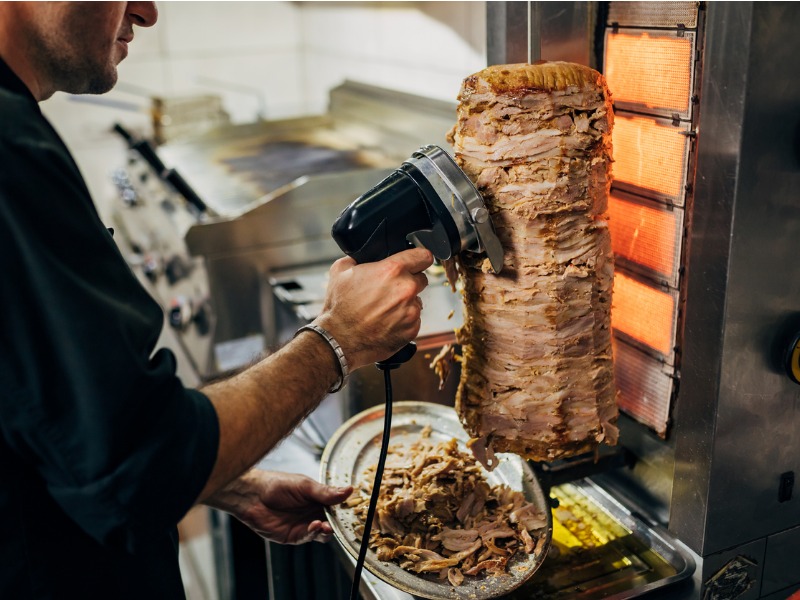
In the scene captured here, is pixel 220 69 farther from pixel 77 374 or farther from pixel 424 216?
pixel 77 374

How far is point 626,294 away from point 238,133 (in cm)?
256

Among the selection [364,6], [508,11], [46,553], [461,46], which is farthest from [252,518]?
[364,6]

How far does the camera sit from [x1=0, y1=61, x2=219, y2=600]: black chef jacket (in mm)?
787

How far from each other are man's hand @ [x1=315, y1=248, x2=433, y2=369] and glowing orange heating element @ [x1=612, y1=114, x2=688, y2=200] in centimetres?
40

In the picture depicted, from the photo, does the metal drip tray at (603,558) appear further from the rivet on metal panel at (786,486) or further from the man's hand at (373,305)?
the man's hand at (373,305)

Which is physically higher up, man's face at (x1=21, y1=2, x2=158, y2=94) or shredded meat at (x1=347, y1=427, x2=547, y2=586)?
man's face at (x1=21, y1=2, x2=158, y2=94)

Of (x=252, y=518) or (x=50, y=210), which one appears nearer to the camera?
(x=50, y=210)

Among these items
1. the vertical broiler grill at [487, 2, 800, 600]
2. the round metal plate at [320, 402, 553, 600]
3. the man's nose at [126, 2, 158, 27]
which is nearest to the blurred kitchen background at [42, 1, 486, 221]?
the round metal plate at [320, 402, 553, 600]

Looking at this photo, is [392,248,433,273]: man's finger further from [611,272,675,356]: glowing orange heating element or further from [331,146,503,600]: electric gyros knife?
[611,272,675,356]: glowing orange heating element

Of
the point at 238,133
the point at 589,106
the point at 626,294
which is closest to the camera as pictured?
the point at 589,106

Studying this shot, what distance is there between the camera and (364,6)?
377 cm

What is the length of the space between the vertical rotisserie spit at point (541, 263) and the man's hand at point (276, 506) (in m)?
0.39

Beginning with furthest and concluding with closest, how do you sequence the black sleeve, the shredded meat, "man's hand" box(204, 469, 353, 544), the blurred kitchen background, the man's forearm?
1. the blurred kitchen background
2. "man's hand" box(204, 469, 353, 544)
3. the shredded meat
4. the man's forearm
5. the black sleeve

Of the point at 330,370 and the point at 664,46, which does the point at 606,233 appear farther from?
the point at 330,370
